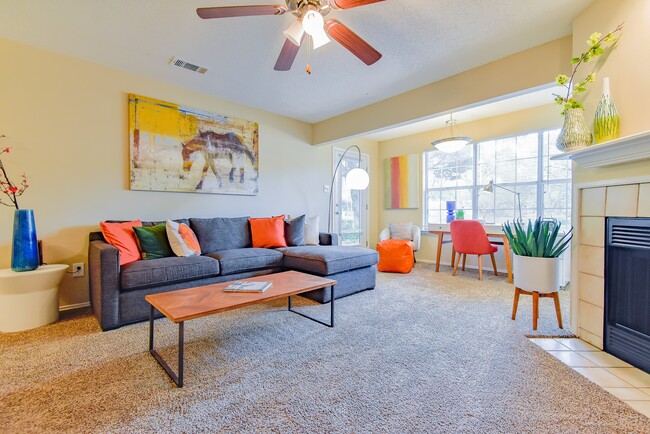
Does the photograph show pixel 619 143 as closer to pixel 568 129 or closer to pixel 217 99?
pixel 568 129

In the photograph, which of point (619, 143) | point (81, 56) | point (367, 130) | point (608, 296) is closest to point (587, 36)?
point (619, 143)

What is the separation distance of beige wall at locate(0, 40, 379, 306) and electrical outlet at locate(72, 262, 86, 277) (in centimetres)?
5

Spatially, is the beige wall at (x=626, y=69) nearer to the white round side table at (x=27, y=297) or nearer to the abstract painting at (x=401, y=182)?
the abstract painting at (x=401, y=182)

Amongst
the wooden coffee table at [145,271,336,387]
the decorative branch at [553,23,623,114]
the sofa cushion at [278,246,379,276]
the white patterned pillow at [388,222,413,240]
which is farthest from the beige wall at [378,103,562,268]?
the wooden coffee table at [145,271,336,387]

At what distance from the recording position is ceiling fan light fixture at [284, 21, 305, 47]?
69.7 inches

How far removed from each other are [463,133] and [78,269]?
5459 millimetres

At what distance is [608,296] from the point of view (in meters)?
1.90

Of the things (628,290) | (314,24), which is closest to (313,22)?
(314,24)

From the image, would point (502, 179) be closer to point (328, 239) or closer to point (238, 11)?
point (328, 239)

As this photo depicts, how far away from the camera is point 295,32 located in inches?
70.9

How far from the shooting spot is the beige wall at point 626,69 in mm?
1690

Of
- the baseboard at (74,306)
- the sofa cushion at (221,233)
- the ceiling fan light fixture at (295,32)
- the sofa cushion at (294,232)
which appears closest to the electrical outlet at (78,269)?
the baseboard at (74,306)

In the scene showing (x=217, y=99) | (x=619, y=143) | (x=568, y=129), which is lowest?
(x=619, y=143)

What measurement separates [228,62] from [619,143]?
3.09 metres
